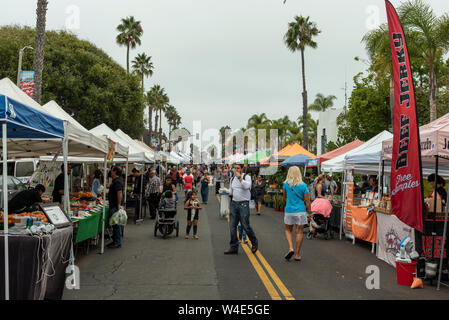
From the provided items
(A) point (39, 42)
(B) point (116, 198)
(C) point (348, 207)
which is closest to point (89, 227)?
(B) point (116, 198)

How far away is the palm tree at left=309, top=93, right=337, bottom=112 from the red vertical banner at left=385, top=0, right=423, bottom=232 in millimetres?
63617

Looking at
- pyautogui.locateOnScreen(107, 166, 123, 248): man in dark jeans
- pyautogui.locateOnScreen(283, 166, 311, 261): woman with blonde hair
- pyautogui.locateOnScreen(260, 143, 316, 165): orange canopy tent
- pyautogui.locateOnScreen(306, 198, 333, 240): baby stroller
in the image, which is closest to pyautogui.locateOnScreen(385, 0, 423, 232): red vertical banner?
pyautogui.locateOnScreen(283, 166, 311, 261): woman with blonde hair

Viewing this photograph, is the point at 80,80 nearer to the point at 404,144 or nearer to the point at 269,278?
the point at 269,278

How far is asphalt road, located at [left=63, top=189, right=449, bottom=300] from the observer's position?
645 centimetres

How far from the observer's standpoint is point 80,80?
32281 mm

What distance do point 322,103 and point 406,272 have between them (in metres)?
66.7

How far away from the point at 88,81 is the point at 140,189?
18.8 metres

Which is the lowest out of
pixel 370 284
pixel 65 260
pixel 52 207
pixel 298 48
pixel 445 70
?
pixel 370 284

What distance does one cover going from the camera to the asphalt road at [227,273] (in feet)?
21.2

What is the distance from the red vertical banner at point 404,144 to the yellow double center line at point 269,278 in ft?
8.50

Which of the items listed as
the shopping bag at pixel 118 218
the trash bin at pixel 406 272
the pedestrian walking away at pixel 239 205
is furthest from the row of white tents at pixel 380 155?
the shopping bag at pixel 118 218
